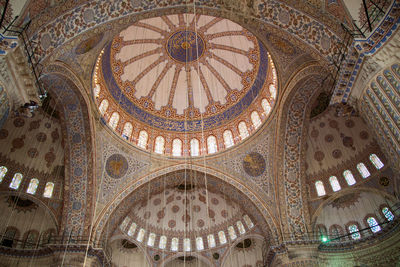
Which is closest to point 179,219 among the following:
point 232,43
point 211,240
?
point 211,240

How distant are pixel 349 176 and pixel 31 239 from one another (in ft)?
46.3

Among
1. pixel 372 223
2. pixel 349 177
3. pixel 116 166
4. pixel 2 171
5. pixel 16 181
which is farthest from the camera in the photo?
pixel 116 166

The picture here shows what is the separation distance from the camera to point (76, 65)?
1017 centimetres

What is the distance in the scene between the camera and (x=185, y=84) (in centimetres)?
1605

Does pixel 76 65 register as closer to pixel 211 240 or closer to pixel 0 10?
pixel 0 10

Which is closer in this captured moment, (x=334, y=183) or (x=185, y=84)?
(x=334, y=183)

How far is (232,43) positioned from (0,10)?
1079 centimetres

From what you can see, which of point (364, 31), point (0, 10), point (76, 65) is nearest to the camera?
point (0, 10)

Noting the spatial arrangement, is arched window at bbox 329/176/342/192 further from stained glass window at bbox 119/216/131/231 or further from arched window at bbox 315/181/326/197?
stained glass window at bbox 119/216/131/231

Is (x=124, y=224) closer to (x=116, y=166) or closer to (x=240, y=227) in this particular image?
(x=116, y=166)

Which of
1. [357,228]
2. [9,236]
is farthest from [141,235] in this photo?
[357,228]

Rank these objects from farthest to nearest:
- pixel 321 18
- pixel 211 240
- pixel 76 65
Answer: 1. pixel 211 240
2. pixel 76 65
3. pixel 321 18

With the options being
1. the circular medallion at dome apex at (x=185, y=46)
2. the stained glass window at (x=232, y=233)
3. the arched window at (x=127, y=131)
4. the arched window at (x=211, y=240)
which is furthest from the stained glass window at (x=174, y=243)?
the circular medallion at dome apex at (x=185, y=46)

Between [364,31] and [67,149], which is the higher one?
[67,149]
